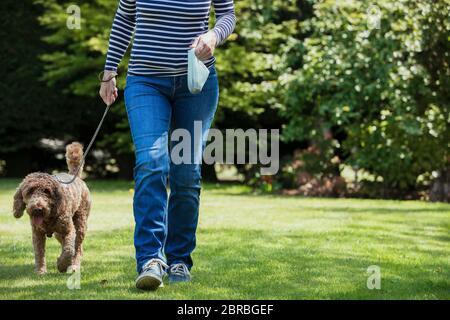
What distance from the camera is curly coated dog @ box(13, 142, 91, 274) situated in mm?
4711

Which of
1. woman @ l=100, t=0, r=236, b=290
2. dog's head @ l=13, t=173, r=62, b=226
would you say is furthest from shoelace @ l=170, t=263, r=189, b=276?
dog's head @ l=13, t=173, r=62, b=226

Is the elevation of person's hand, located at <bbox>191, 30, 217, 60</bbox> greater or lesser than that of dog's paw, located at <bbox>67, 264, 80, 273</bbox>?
greater

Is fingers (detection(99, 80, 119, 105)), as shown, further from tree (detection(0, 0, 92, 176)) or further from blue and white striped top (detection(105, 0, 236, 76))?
tree (detection(0, 0, 92, 176))

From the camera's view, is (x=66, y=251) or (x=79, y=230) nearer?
(x=66, y=251)

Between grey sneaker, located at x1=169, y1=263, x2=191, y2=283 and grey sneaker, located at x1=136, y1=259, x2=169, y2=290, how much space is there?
0.33 m

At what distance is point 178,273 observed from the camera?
4496mm

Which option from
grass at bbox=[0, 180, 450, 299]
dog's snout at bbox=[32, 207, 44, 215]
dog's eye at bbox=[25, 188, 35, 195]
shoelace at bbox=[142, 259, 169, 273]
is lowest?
grass at bbox=[0, 180, 450, 299]

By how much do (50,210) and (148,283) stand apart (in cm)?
97

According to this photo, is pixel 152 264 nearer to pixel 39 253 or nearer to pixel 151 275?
pixel 151 275

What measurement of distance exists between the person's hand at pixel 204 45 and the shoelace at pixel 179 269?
118 cm

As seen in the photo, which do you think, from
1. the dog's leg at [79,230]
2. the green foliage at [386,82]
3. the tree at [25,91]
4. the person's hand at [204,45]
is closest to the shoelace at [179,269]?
the dog's leg at [79,230]

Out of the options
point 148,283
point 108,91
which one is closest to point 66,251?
point 148,283

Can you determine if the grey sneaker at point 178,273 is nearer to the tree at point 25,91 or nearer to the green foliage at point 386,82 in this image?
the green foliage at point 386,82

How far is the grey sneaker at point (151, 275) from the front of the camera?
405 cm
